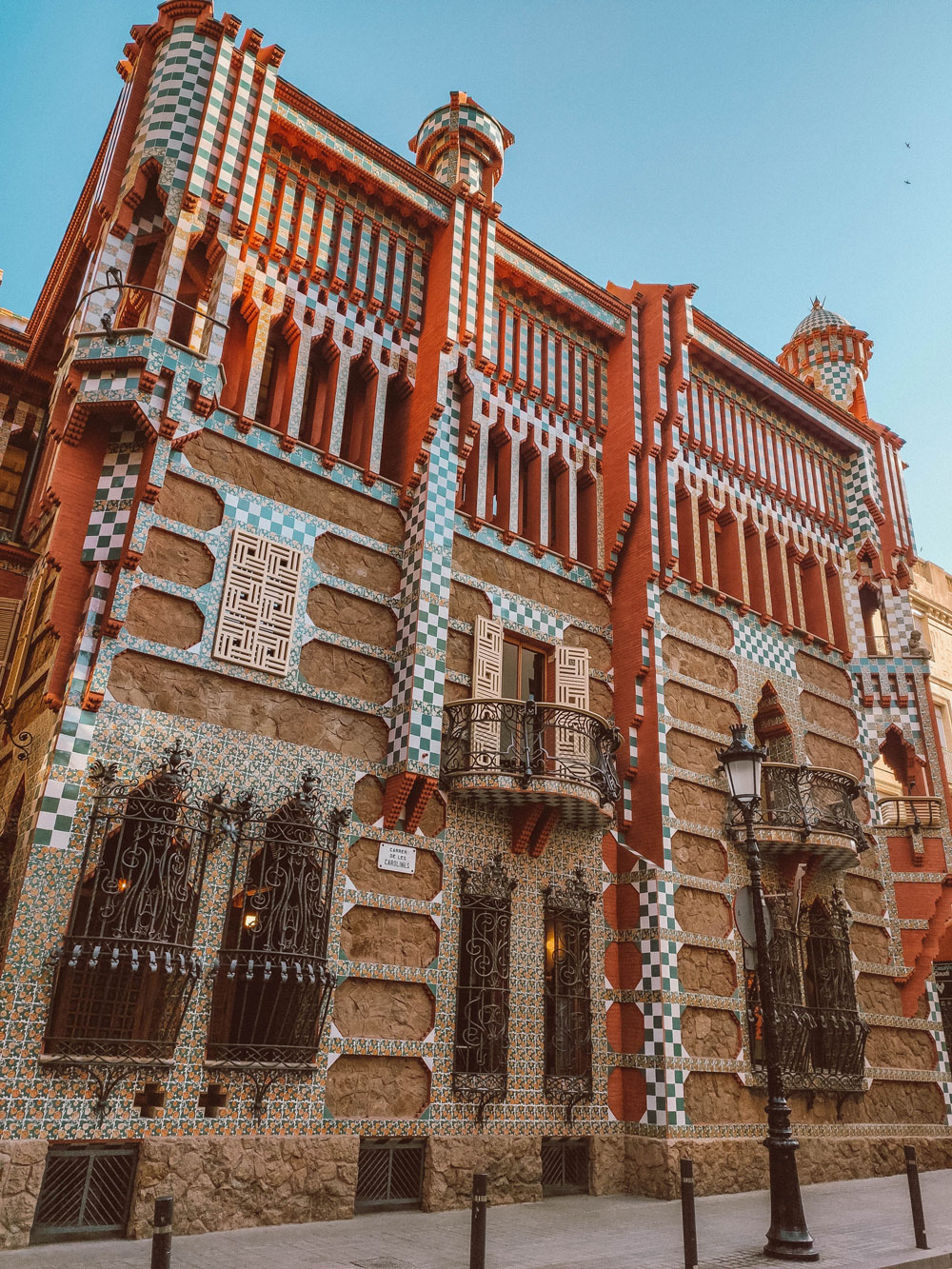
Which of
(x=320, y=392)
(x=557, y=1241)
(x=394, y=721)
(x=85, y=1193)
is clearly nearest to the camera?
(x=85, y=1193)

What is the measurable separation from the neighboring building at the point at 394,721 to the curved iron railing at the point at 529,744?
0.07m

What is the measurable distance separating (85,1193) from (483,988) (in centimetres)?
459

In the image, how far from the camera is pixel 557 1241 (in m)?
8.66

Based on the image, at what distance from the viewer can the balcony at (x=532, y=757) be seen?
11.5 m

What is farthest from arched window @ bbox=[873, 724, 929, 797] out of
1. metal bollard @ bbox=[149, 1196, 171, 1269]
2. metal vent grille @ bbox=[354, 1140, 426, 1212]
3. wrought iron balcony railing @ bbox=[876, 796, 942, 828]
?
metal bollard @ bbox=[149, 1196, 171, 1269]

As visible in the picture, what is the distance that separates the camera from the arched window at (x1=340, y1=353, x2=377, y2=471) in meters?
12.9

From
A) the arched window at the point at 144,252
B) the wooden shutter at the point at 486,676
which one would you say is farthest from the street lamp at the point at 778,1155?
the arched window at the point at 144,252

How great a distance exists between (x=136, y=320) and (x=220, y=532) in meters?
3.19

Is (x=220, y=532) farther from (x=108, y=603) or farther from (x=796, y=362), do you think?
(x=796, y=362)

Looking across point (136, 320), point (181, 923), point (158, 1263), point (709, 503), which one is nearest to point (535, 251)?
point (709, 503)

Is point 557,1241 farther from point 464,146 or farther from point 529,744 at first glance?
point 464,146

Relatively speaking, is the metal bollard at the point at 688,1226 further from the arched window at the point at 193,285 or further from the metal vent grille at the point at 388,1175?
the arched window at the point at 193,285

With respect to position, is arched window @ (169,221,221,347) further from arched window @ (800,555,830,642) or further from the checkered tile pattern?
arched window @ (800,555,830,642)

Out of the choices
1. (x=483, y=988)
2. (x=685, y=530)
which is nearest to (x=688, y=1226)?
(x=483, y=988)
